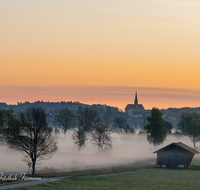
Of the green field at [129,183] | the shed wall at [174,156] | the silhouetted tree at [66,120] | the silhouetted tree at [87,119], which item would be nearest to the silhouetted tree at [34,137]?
the green field at [129,183]

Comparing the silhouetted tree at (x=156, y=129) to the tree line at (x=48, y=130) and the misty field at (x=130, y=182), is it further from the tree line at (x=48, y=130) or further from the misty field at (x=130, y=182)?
A: the misty field at (x=130, y=182)

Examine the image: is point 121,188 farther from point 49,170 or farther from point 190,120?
point 190,120

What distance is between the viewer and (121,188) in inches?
1361

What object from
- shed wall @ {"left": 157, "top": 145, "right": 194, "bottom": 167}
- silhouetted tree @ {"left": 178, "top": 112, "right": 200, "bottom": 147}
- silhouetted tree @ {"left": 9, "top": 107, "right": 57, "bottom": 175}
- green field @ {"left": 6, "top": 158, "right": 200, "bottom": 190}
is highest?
silhouetted tree @ {"left": 178, "top": 112, "right": 200, "bottom": 147}

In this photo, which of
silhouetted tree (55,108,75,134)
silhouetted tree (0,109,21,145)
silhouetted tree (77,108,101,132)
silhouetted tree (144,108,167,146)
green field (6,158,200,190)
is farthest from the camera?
silhouetted tree (55,108,75,134)

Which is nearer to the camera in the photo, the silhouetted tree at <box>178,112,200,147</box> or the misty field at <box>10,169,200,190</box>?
the misty field at <box>10,169,200,190</box>

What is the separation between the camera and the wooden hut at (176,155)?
2250 inches

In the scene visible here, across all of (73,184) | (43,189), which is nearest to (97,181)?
(73,184)

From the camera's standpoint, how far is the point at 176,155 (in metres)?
58.1

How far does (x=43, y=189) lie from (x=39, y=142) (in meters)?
18.1

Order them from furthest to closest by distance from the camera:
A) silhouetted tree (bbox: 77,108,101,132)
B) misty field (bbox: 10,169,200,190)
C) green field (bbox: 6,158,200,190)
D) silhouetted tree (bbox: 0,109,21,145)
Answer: silhouetted tree (bbox: 77,108,101,132) → silhouetted tree (bbox: 0,109,21,145) → misty field (bbox: 10,169,200,190) → green field (bbox: 6,158,200,190)

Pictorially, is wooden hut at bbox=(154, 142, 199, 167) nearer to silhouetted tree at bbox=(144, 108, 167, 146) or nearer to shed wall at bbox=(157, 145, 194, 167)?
shed wall at bbox=(157, 145, 194, 167)

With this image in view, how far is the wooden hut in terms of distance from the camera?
57.2 meters

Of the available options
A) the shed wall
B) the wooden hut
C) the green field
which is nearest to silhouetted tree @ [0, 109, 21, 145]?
the shed wall
